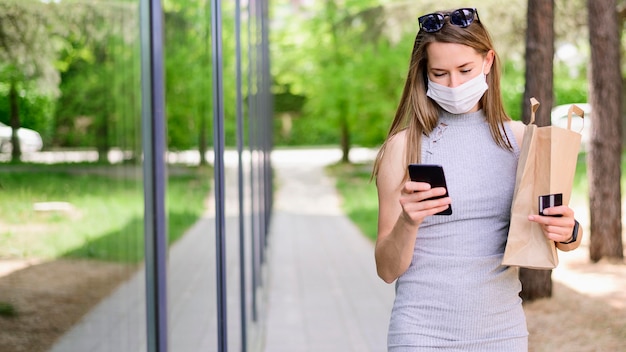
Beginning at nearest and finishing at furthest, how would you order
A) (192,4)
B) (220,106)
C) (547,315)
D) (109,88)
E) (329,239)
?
1. (109,88)
2. (192,4)
3. (220,106)
4. (547,315)
5. (329,239)

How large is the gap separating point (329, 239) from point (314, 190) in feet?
32.6

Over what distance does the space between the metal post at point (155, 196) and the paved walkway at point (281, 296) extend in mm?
58

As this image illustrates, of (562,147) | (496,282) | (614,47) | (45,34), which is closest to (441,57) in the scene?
(562,147)

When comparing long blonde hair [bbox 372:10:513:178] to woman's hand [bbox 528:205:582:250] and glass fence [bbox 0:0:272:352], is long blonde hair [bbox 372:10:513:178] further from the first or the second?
glass fence [bbox 0:0:272:352]

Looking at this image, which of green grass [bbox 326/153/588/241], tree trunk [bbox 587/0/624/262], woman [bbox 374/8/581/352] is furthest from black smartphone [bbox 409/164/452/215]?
green grass [bbox 326/153/588/241]

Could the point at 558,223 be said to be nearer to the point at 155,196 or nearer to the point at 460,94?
the point at 460,94

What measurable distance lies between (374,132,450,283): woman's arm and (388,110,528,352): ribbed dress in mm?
65

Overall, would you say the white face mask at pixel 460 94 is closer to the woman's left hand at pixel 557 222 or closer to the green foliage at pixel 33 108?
the woman's left hand at pixel 557 222

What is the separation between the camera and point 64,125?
244cm

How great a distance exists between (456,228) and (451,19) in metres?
0.53

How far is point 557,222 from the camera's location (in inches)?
86.4

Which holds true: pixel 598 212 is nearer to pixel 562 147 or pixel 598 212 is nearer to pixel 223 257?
pixel 223 257

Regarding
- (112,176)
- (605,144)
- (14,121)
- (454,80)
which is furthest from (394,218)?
(605,144)

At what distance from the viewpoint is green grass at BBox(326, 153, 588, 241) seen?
15.6 meters
